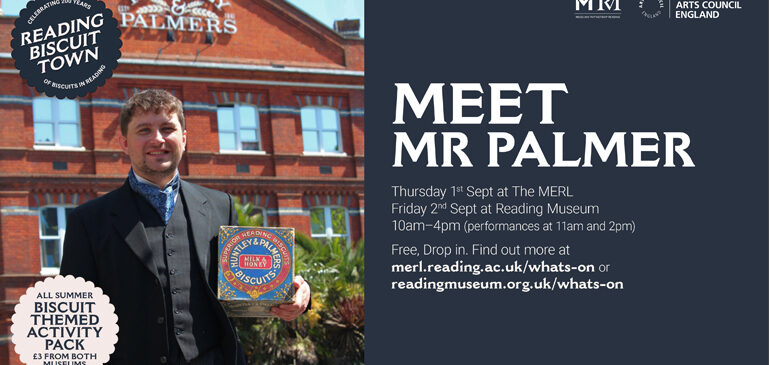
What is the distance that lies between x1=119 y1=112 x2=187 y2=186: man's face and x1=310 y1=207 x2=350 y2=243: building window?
86.3 ft

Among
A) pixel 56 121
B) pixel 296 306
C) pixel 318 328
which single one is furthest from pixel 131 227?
pixel 56 121

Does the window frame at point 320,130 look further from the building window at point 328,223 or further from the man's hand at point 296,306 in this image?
the man's hand at point 296,306

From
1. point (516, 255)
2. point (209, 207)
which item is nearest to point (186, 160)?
point (516, 255)

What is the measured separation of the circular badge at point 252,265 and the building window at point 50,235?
79.8ft

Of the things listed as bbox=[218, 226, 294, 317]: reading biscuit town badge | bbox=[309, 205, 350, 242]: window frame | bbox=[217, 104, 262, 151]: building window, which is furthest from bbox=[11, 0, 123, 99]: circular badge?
bbox=[309, 205, 350, 242]: window frame

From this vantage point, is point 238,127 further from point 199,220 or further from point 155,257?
point 155,257

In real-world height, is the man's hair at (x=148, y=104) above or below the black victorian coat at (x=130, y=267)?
above

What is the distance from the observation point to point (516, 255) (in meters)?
7.63

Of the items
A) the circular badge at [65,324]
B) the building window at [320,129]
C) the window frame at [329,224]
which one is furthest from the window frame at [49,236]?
the circular badge at [65,324]

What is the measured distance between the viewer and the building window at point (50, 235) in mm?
27516

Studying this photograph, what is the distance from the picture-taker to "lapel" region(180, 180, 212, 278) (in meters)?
4.42

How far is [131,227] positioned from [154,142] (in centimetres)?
36

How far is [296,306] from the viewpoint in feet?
14.4

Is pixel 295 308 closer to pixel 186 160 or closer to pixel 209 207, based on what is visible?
pixel 209 207
